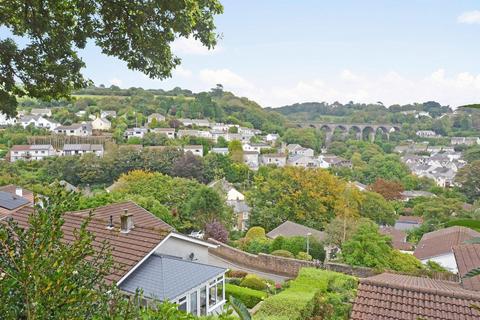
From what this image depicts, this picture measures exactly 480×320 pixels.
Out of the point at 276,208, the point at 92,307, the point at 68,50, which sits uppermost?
the point at 68,50

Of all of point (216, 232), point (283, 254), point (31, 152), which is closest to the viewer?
point (283, 254)

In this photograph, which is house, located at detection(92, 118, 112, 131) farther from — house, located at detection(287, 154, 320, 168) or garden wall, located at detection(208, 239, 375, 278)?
garden wall, located at detection(208, 239, 375, 278)

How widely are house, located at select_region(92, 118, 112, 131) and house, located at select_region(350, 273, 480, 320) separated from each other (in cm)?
7439

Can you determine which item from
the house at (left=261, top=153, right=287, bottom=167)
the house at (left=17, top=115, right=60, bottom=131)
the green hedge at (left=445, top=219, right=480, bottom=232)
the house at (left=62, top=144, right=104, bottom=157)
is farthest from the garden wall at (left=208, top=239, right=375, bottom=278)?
the house at (left=17, top=115, right=60, bottom=131)

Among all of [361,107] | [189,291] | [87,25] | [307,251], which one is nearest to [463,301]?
[189,291]

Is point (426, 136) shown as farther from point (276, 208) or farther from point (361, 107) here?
point (276, 208)

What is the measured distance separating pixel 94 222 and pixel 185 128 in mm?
72128

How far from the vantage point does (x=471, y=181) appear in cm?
4653

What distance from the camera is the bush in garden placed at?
2296 centimetres

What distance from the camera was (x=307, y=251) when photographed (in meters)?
19.4

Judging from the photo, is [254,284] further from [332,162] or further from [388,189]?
[332,162]

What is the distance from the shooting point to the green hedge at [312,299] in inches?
372

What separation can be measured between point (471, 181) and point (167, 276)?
47.3m

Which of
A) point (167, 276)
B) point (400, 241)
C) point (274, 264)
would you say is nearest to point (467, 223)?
point (167, 276)
